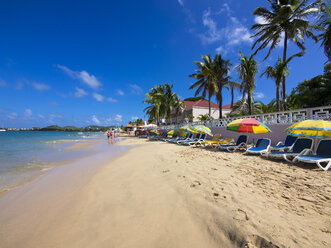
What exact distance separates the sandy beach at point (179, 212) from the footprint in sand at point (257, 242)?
1 centimetres

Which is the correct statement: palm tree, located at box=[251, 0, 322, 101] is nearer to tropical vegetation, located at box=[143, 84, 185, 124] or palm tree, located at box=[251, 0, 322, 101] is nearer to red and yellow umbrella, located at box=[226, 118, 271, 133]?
red and yellow umbrella, located at box=[226, 118, 271, 133]

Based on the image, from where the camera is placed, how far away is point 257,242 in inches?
74.7

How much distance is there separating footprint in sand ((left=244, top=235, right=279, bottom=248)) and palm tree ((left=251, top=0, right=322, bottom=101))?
51.6 feet

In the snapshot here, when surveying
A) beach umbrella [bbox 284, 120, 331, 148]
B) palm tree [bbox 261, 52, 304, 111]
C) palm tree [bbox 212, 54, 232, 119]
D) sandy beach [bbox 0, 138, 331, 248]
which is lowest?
sandy beach [bbox 0, 138, 331, 248]

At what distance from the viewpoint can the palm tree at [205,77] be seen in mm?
18891

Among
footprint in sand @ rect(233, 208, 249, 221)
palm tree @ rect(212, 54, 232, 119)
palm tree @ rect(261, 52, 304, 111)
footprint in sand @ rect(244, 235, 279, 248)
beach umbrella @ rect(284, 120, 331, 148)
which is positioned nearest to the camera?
footprint in sand @ rect(244, 235, 279, 248)

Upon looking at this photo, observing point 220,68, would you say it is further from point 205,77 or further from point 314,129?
point 314,129

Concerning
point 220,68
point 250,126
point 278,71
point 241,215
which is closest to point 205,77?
point 220,68

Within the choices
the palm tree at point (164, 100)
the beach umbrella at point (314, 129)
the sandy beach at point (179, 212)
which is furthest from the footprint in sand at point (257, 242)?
the palm tree at point (164, 100)

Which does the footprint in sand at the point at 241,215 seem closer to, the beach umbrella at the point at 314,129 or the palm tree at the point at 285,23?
the beach umbrella at the point at 314,129

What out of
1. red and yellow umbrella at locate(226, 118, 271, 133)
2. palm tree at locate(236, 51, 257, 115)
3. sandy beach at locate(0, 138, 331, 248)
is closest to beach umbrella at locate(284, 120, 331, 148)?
sandy beach at locate(0, 138, 331, 248)

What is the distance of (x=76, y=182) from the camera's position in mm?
5020

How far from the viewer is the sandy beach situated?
209 cm

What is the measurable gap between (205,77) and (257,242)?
22.1 metres
